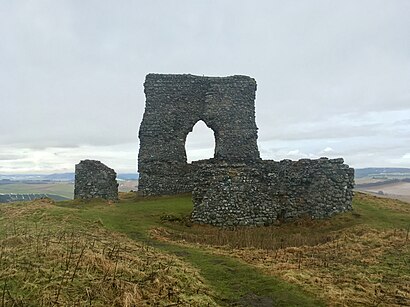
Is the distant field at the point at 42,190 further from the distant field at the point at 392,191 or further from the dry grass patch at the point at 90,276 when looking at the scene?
the dry grass patch at the point at 90,276

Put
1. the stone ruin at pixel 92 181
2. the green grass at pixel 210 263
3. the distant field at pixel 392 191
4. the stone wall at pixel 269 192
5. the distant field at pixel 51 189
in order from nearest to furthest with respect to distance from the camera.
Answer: the green grass at pixel 210 263, the stone wall at pixel 269 192, the stone ruin at pixel 92 181, the distant field at pixel 392 191, the distant field at pixel 51 189

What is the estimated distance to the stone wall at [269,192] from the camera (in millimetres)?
24327

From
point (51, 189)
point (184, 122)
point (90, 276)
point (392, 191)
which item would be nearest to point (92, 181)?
point (184, 122)

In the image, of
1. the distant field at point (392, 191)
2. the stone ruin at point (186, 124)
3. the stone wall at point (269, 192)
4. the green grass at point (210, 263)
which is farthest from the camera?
the distant field at point (392, 191)

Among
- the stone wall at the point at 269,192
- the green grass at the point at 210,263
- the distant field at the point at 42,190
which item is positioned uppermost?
the distant field at the point at 42,190

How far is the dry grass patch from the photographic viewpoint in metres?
9.12

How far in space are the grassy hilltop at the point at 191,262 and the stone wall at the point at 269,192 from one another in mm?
1157

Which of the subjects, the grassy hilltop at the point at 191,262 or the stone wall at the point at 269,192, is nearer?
the grassy hilltop at the point at 191,262

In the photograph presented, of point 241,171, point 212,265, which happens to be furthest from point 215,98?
point 212,265

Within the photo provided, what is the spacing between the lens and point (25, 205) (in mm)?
25266

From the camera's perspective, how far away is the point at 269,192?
25953 millimetres

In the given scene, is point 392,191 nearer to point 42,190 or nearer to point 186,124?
point 186,124

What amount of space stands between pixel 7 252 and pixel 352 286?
30.6 ft

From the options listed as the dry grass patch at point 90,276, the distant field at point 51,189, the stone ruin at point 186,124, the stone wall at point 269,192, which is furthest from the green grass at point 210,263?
the distant field at point 51,189
